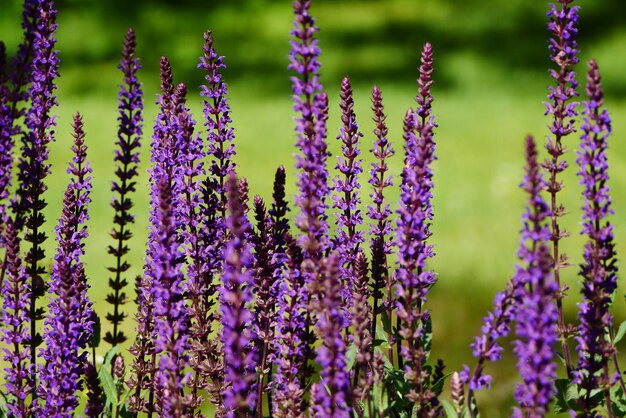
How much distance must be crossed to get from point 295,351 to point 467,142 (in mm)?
9851

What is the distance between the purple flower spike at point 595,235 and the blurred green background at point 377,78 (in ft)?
20.0

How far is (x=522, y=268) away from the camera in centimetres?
262

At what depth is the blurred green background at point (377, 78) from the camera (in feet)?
36.4

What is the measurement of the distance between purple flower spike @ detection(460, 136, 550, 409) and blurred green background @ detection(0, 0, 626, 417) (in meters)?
6.50

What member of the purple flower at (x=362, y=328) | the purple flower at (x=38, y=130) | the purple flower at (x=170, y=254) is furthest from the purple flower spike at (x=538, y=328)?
the purple flower at (x=38, y=130)

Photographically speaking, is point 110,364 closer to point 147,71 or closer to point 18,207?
point 18,207

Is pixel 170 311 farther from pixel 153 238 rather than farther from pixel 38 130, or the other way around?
pixel 38 130

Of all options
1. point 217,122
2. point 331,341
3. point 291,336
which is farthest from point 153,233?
point 331,341

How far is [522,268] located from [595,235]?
26.1 inches

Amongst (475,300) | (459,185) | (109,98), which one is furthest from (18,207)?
(109,98)

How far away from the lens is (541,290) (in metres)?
2.35

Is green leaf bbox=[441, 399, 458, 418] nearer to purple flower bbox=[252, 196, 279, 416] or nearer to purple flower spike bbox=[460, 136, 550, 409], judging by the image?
purple flower spike bbox=[460, 136, 550, 409]

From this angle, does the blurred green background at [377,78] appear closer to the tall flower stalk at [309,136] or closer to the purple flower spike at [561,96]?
the purple flower spike at [561,96]

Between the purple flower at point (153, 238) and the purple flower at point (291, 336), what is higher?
the purple flower at point (153, 238)
